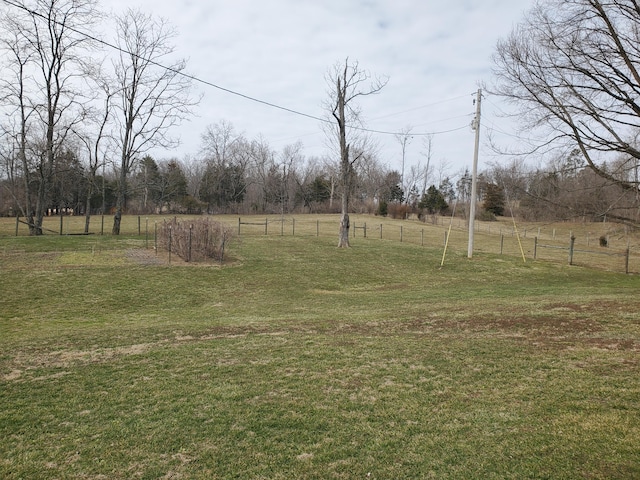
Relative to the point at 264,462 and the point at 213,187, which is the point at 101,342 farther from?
the point at 213,187

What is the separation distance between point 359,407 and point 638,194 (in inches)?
514

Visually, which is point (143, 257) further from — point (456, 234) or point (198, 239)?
point (456, 234)

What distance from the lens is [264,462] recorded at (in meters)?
3.26

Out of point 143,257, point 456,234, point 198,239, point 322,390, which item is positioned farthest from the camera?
point 456,234

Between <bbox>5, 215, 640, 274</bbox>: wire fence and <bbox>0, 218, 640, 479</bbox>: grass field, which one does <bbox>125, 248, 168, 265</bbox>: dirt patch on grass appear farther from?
<bbox>0, 218, 640, 479</bbox>: grass field

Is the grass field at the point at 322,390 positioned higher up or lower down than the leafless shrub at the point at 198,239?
lower down

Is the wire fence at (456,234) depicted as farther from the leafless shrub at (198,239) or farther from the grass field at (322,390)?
the grass field at (322,390)

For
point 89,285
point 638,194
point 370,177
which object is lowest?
point 89,285

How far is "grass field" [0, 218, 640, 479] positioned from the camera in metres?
3.24

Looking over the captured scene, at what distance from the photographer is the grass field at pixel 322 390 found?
3242 mm

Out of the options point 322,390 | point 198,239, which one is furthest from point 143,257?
point 322,390

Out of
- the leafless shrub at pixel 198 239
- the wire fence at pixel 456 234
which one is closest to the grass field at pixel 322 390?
the leafless shrub at pixel 198 239

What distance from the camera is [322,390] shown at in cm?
Answer: 468

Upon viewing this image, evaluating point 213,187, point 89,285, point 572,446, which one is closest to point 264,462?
point 572,446
